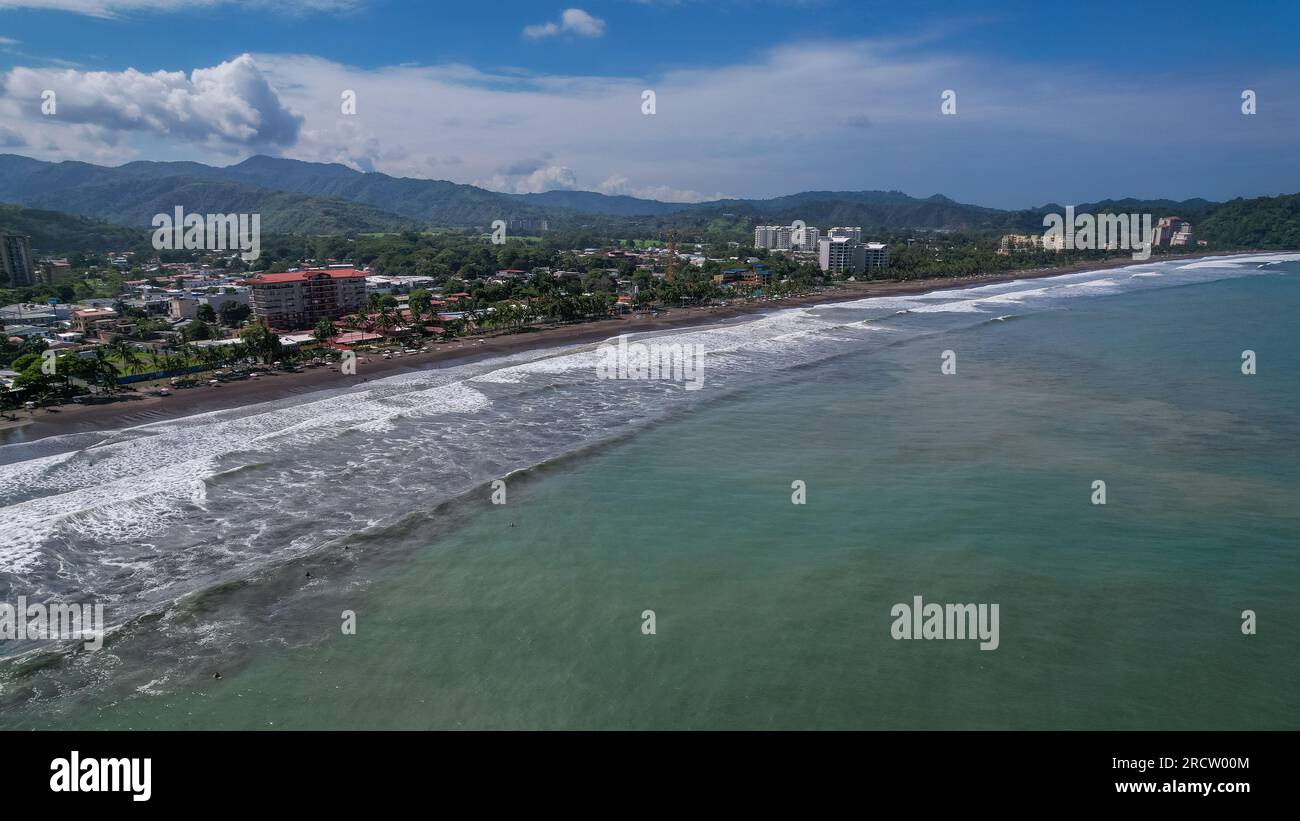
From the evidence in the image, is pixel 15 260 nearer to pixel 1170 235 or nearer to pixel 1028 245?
pixel 1028 245

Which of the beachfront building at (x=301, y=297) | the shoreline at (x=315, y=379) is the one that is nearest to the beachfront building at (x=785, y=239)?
the shoreline at (x=315, y=379)

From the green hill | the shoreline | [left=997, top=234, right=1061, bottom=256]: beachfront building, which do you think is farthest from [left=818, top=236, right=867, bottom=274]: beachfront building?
the green hill

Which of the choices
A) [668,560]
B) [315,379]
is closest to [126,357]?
[315,379]

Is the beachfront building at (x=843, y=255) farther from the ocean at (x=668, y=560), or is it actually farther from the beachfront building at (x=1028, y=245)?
the ocean at (x=668, y=560)

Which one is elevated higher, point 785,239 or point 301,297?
point 785,239

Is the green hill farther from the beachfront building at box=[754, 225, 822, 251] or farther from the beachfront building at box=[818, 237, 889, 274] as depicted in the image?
the beachfront building at box=[754, 225, 822, 251]
